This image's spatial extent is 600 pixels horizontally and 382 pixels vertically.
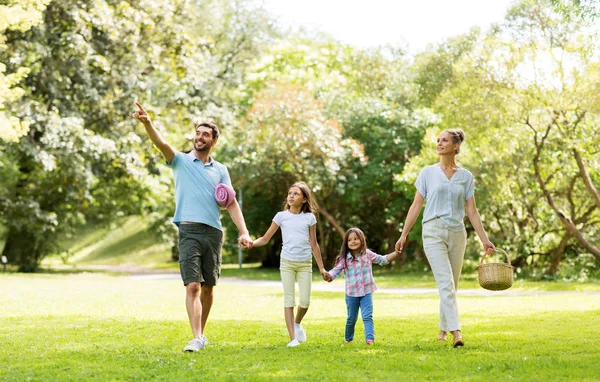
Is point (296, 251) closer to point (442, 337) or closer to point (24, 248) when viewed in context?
point (442, 337)

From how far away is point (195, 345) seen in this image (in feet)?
27.3

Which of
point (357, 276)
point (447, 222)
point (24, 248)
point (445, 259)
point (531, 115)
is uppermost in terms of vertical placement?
point (531, 115)

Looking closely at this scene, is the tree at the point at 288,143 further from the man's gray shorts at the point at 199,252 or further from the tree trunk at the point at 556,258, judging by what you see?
the man's gray shorts at the point at 199,252

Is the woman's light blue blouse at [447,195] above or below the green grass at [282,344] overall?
above

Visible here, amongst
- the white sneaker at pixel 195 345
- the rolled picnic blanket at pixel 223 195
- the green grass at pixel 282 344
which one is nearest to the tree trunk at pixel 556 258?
the green grass at pixel 282 344

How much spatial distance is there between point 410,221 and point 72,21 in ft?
66.3

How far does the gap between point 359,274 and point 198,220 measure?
1848 millimetres

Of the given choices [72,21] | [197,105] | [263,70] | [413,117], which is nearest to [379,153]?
[413,117]

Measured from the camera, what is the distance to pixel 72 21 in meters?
26.5

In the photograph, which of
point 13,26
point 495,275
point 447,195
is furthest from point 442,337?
point 13,26

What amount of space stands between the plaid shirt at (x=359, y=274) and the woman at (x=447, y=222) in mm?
502

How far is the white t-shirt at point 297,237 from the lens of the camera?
890 centimetres

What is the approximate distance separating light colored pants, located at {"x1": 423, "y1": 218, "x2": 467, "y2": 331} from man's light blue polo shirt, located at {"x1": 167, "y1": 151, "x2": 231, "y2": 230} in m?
2.21

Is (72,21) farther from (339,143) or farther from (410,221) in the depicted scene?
(410,221)
